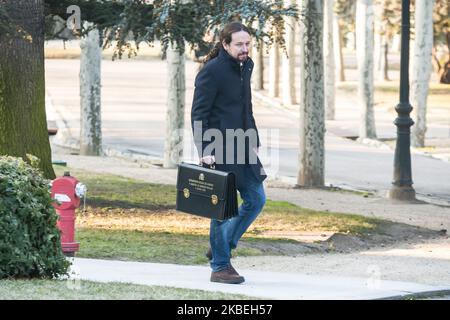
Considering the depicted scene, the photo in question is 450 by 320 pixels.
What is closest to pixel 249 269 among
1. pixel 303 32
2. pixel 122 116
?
pixel 303 32

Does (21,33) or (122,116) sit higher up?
(21,33)

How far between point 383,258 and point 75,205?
3.28 meters

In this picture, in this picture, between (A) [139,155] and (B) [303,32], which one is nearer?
(B) [303,32]

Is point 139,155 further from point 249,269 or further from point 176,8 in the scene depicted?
point 249,269

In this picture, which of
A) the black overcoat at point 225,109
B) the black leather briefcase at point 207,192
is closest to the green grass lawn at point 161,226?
the black leather briefcase at point 207,192

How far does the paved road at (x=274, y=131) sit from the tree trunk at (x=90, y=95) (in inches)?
57.7

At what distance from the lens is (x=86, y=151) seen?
26.3 m

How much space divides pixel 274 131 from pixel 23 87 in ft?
62.2

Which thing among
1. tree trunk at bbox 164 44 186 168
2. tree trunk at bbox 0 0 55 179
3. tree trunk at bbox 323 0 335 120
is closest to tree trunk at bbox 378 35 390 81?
tree trunk at bbox 323 0 335 120

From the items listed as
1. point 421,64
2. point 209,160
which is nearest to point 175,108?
point 421,64

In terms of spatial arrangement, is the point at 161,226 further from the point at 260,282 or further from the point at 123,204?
the point at 260,282

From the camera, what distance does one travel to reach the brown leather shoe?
9133 millimetres

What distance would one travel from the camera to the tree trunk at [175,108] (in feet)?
77.0
